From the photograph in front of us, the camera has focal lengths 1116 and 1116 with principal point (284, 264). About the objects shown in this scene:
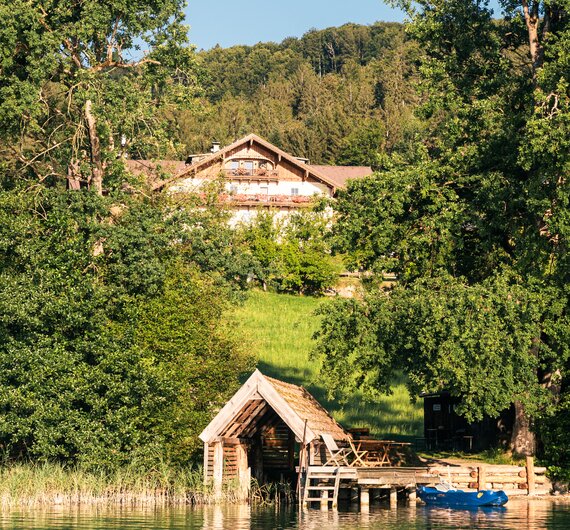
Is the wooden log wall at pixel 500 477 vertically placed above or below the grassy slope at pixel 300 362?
below

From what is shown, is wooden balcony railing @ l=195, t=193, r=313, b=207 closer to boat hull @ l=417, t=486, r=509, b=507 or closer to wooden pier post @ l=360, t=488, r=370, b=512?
boat hull @ l=417, t=486, r=509, b=507

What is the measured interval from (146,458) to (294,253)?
50.4 m

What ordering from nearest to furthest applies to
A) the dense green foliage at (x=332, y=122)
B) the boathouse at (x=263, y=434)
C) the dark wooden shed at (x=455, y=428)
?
the boathouse at (x=263, y=434), the dark wooden shed at (x=455, y=428), the dense green foliage at (x=332, y=122)

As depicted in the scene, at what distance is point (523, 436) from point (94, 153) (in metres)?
20.6

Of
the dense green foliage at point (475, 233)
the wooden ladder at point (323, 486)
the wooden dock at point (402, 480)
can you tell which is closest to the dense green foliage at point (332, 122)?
the dense green foliage at point (475, 233)

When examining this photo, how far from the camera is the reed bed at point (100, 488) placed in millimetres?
34781

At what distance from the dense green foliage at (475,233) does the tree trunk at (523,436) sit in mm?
56

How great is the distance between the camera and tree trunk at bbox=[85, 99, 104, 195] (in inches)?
1770

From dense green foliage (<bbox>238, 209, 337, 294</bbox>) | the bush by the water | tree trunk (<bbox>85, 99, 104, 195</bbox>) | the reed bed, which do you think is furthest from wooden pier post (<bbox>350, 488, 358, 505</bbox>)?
dense green foliage (<bbox>238, 209, 337, 294</bbox>)

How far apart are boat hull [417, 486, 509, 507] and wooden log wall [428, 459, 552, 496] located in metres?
0.92

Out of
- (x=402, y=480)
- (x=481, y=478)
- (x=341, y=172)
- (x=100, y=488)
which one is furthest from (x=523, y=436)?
(x=341, y=172)

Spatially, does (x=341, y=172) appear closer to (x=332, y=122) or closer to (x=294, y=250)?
(x=332, y=122)

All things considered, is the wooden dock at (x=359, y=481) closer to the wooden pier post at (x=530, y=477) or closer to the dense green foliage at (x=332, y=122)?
the wooden pier post at (x=530, y=477)

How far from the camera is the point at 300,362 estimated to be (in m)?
66.1
